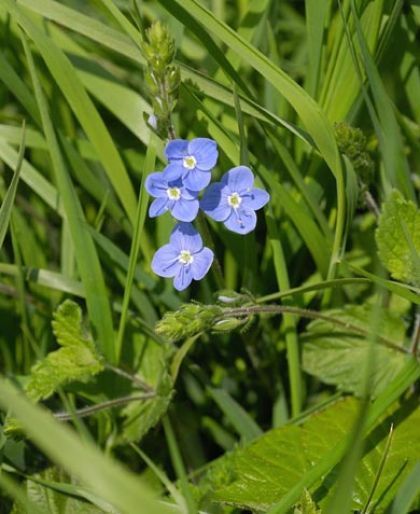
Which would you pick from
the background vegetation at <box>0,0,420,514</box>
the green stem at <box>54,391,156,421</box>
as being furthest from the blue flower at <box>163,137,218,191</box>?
the green stem at <box>54,391,156,421</box>

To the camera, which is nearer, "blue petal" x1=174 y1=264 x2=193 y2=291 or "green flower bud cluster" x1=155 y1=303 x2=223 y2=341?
"green flower bud cluster" x1=155 y1=303 x2=223 y2=341

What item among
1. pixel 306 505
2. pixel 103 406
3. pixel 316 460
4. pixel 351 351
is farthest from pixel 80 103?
pixel 306 505

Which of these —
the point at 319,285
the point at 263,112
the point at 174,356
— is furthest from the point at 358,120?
the point at 174,356

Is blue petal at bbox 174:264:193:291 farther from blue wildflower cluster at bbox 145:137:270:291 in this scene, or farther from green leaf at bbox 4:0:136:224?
green leaf at bbox 4:0:136:224

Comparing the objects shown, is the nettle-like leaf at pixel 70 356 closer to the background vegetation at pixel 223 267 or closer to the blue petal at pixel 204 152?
the background vegetation at pixel 223 267

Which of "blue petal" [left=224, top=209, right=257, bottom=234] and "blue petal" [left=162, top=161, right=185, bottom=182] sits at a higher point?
"blue petal" [left=162, top=161, right=185, bottom=182]

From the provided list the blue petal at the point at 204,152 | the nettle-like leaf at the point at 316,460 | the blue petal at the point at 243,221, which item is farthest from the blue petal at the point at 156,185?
the nettle-like leaf at the point at 316,460

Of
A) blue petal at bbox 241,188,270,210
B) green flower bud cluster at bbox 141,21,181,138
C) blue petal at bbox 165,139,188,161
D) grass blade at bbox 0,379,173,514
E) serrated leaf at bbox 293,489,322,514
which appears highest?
green flower bud cluster at bbox 141,21,181,138

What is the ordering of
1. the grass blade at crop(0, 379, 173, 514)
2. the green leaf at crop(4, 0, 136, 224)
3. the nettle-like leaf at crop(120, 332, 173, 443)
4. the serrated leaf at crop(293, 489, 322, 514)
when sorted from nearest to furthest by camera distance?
the grass blade at crop(0, 379, 173, 514)
the serrated leaf at crop(293, 489, 322, 514)
the green leaf at crop(4, 0, 136, 224)
the nettle-like leaf at crop(120, 332, 173, 443)
